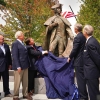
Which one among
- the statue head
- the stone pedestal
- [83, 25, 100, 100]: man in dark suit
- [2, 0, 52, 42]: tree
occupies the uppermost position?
[2, 0, 52, 42]: tree

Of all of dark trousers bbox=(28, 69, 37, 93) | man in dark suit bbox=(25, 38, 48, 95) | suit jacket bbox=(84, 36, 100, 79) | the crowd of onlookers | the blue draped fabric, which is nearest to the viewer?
suit jacket bbox=(84, 36, 100, 79)

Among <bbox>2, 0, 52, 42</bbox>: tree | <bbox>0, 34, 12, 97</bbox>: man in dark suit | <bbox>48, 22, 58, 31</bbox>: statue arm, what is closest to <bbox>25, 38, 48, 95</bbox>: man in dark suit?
<bbox>0, 34, 12, 97</bbox>: man in dark suit

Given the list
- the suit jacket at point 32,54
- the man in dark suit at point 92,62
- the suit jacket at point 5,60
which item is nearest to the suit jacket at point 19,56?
the suit jacket at point 32,54

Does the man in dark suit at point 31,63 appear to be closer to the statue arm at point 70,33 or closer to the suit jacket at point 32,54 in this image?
the suit jacket at point 32,54

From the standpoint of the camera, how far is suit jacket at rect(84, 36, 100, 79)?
4077mm

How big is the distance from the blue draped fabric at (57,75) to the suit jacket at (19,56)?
2.47ft

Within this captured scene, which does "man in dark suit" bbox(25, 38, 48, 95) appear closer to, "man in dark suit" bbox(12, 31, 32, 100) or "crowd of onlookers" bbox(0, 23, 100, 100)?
"crowd of onlookers" bbox(0, 23, 100, 100)

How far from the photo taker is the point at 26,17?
19156mm

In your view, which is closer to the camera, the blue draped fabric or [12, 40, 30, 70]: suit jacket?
[12, 40, 30, 70]: suit jacket

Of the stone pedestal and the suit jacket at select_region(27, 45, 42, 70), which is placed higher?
the suit jacket at select_region(27, 45, 42, 70)

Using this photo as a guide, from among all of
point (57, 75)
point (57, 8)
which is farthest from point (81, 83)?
point (57, 8)

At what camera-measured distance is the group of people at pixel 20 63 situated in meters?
5.11

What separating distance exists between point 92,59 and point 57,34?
8.28 feet

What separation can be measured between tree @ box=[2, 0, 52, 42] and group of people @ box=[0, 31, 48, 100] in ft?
41.7
